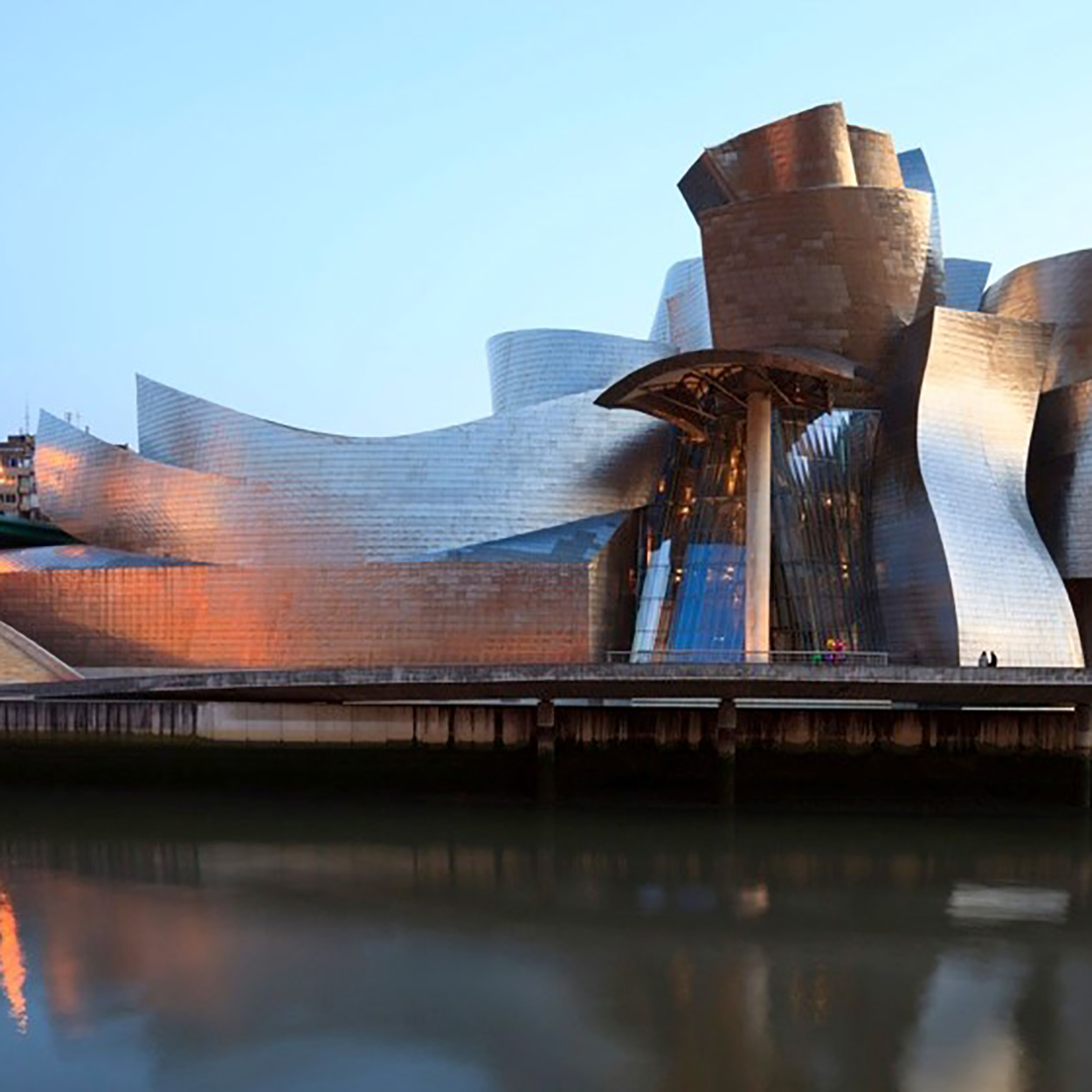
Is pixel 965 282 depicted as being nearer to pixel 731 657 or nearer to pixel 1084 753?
pixel 731 657

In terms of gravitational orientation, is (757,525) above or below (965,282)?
below

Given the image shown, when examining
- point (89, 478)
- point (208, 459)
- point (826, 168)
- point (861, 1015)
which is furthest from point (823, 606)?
point (89, 478)

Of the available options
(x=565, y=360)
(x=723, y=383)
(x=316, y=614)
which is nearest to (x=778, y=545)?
(x=723, y=383)

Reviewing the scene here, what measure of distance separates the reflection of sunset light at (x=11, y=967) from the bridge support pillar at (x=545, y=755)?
6789 millimetres

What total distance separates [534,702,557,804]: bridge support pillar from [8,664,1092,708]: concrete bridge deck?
0.73 feet

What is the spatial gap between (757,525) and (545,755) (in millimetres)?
7144

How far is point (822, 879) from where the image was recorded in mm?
11258

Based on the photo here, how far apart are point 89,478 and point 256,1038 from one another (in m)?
20.8

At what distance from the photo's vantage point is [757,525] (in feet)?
65.8

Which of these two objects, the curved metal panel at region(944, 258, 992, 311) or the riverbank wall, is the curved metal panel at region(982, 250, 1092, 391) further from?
the riverbank wall

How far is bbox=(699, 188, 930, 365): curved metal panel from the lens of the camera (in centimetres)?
2203

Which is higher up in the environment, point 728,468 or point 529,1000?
point 728,468

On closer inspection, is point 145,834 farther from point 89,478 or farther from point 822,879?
point 89,478

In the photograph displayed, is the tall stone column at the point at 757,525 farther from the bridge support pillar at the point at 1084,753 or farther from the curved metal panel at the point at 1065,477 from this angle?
the curved metal panel at the point at 1065,477
